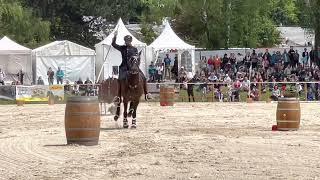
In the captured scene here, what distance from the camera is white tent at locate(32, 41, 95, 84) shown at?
4625cm

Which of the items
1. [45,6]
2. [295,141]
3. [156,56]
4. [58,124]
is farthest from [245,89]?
[45,6]

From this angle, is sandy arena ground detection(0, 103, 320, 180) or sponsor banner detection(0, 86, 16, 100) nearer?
sandy arena ground detection(0, 103, 320, 180)

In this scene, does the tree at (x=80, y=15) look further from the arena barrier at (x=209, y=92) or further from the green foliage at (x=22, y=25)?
the arena barrier at (x=209, y=92)

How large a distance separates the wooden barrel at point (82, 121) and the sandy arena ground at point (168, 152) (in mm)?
264

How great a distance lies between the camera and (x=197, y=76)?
135ft

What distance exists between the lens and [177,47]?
44.5 meters

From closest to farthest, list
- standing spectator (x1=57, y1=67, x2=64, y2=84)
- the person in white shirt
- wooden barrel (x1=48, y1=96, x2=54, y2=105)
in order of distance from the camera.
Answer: wooden barrel (x1=48, y1=96, x2=54, y2=105) → the person in white shirt → standing spectator (x1=57, y1=67, x2=64, y2=84)

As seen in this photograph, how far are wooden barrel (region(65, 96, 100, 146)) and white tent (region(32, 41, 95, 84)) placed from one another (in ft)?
103

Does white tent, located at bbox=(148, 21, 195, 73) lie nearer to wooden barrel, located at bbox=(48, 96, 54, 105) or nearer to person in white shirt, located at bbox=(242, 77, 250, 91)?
Answer: person in white shirt, located at bbox=(242, 77, 250, 91)

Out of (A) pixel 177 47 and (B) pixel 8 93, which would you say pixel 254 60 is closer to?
(A) pixel 177 47

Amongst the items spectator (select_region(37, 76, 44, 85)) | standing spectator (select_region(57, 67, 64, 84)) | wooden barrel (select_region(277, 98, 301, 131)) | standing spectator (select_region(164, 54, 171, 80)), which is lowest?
wooden barrel (select_region(277, 98, 301, 131))

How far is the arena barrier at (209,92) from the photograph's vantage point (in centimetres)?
3688

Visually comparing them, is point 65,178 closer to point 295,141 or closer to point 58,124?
point 295,141

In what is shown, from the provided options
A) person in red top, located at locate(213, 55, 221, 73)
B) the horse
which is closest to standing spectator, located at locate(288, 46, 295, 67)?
person in red top, located at locate(213, 55, 221, 73)
